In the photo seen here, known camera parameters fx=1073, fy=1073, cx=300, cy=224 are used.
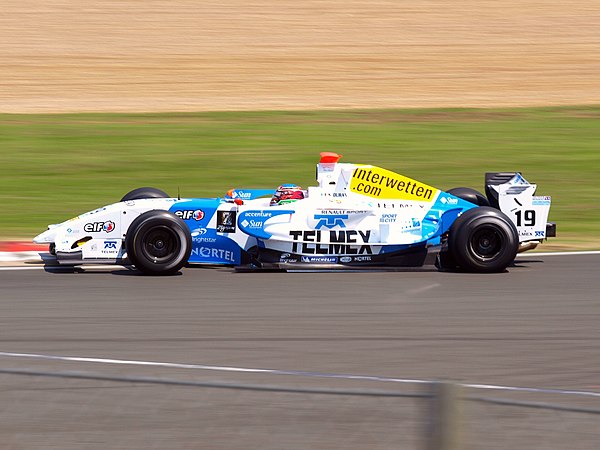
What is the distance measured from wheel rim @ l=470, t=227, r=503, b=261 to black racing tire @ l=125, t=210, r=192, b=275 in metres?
2.86

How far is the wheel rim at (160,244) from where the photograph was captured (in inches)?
416

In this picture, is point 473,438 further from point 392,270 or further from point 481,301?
point 392,270

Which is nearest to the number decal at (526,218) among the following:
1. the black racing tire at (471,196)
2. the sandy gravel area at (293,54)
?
the black racing tire at (471,196)

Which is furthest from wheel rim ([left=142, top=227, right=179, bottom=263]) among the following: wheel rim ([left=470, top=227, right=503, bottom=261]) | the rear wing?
the rear wing

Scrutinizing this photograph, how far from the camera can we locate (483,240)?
35.7 feet

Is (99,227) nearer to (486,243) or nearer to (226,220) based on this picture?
(226,220)

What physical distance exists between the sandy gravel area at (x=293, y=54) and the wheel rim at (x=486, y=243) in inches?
570

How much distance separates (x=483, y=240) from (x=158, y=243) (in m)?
3.28

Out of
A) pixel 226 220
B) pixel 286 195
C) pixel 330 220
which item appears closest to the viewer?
pixel 330 220

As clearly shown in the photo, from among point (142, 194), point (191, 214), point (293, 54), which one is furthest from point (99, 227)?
point (293, 54)

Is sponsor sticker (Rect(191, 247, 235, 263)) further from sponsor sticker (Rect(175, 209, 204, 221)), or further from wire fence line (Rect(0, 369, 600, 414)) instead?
wire fence line (Rect(0, 369, 600, 414))

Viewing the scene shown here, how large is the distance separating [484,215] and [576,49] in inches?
876

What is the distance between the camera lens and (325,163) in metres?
11.1

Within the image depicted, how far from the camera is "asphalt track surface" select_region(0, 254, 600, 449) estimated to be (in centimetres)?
Answer: 339
